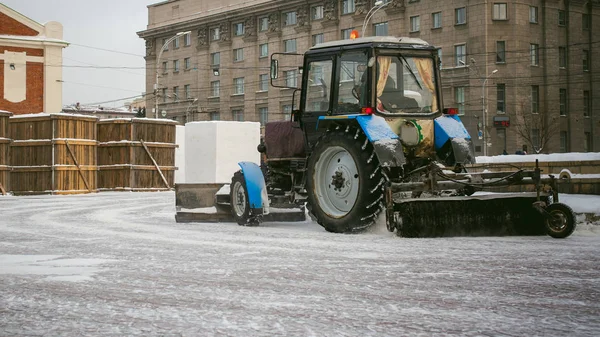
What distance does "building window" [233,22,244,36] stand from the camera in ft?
252

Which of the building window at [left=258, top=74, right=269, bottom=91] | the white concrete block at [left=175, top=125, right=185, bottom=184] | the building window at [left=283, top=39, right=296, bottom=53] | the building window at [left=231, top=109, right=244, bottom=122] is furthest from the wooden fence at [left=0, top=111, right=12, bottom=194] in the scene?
the building window at [left=231, top=109, right=244, bottom=122]

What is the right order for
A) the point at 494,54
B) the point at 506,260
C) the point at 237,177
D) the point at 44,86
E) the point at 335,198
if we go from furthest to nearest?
the point at 494,54 → the point at 44,86 → the point at 237,177 → the point at 335,198 → the point at 506,260

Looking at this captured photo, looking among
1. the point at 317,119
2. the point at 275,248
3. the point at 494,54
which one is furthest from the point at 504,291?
the point at 494,54

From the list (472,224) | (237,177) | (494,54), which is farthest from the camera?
(494,54)

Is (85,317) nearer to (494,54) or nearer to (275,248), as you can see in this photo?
(275,248)

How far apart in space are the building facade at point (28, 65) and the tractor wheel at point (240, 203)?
36.3m

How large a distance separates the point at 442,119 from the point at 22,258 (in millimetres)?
5888

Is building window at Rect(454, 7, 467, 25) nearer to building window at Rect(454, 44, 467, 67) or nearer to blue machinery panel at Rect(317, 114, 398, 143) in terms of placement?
building window at Rect(454, 44, 467, 67)

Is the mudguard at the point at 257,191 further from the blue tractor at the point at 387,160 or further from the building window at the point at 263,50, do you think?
the building window at the point at 263,50

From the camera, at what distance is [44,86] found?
46375mm

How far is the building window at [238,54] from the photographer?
251 ft

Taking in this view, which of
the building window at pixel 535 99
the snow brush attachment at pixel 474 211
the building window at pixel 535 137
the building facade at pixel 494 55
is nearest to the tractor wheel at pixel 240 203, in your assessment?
the snow brush attachment at pixel 474 211

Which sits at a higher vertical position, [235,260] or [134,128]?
[134,128]

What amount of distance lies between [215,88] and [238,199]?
67.2 m
